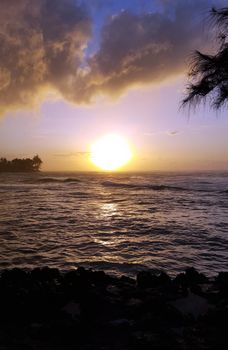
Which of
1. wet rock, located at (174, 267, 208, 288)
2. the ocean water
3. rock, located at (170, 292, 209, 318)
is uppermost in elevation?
rock, located at (170, 292, 209, 318)

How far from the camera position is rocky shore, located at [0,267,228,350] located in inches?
230

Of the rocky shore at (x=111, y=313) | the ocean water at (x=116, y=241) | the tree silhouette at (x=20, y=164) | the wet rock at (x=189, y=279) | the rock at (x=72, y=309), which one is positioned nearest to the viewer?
the rocky shore at (x=111, y=313)

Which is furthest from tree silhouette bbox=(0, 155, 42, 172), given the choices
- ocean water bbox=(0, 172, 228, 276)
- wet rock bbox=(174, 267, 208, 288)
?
wet rock bbox=(174, 267, 208, 288)

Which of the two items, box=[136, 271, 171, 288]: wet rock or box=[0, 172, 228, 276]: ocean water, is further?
box=[0, 172, 228, 276]: ocean water

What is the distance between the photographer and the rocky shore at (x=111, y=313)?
5.85 m

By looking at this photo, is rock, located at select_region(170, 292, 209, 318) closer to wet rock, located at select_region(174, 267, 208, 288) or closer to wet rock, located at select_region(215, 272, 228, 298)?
wet rock, located at select_region(215, 272, 228, 298)

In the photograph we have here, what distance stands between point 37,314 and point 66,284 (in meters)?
1.60

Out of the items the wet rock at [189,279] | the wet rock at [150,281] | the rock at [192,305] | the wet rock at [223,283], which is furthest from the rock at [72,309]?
the wet rock at [223,283]

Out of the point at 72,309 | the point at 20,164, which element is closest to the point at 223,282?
the point at 72,309

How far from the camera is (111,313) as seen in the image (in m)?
7.08

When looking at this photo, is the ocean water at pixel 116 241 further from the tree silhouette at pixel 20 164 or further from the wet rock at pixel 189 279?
the tree silhouette at pixel 20 164

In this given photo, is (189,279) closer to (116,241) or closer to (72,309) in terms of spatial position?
(72,309)

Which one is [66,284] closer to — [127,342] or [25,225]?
[127,342]

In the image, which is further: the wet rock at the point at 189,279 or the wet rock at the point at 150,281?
the wet rock at the point at 189,279
